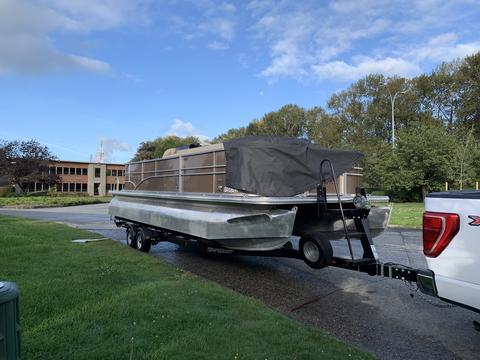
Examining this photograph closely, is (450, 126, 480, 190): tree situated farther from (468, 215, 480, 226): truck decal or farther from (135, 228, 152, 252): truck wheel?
(468, 215, 480, 226): truck decal

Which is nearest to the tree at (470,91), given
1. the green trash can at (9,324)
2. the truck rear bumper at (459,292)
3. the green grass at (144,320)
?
the green grass at (144,320)

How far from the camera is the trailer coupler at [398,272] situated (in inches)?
154

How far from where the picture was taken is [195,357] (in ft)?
12.9

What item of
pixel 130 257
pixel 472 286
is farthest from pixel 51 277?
pixel 472 286

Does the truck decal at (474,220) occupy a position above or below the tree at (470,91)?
below

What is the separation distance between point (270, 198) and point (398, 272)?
1.98 metres

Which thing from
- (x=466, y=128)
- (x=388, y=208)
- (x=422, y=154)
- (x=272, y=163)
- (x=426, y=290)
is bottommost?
(x=426, y=290)

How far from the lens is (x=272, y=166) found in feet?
21.7

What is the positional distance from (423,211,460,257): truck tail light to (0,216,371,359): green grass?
1.22 m

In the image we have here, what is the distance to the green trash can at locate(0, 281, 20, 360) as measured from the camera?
2484mm

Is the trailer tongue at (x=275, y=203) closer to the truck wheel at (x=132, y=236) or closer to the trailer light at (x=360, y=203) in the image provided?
the trailer light at (x=360, y=203)

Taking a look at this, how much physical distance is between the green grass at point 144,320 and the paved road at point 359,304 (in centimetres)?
56

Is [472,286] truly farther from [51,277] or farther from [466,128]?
[466,128]

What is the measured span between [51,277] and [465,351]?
17.7 ft
